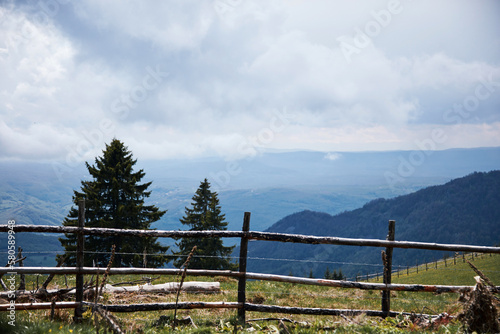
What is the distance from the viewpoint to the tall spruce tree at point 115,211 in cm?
3156

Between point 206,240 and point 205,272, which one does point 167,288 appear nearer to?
point 205,272

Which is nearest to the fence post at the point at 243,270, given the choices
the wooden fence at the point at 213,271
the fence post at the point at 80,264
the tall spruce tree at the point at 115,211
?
the wooden fence at the point at 213,271

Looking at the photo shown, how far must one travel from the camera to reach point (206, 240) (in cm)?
3891

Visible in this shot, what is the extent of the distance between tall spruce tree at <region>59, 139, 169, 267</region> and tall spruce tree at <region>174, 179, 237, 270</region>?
3898 millimetres

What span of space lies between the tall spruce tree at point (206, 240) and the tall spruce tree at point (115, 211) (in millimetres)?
3898

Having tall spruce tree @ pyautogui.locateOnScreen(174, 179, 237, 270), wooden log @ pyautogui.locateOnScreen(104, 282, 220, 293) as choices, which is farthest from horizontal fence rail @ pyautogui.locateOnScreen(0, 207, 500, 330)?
tall spruce tree @ pyautogui.locateOnScreen(174, 179, 237, 270)

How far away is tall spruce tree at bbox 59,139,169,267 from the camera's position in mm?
31562

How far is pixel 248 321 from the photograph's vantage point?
7527 mm

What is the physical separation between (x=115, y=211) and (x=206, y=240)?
1059cm

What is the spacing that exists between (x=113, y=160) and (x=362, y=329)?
33.5 m

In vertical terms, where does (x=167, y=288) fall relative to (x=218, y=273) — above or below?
below

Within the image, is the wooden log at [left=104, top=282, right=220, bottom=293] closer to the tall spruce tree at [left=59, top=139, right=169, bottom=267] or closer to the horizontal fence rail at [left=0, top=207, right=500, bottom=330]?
the horizontal fence rail at [left=0, top=207, right=500, bottom=330]

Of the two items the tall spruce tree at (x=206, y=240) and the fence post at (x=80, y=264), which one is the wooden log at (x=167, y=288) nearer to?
the fence post at (x=80, y=264)

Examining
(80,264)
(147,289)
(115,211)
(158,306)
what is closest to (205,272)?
(158,306)
